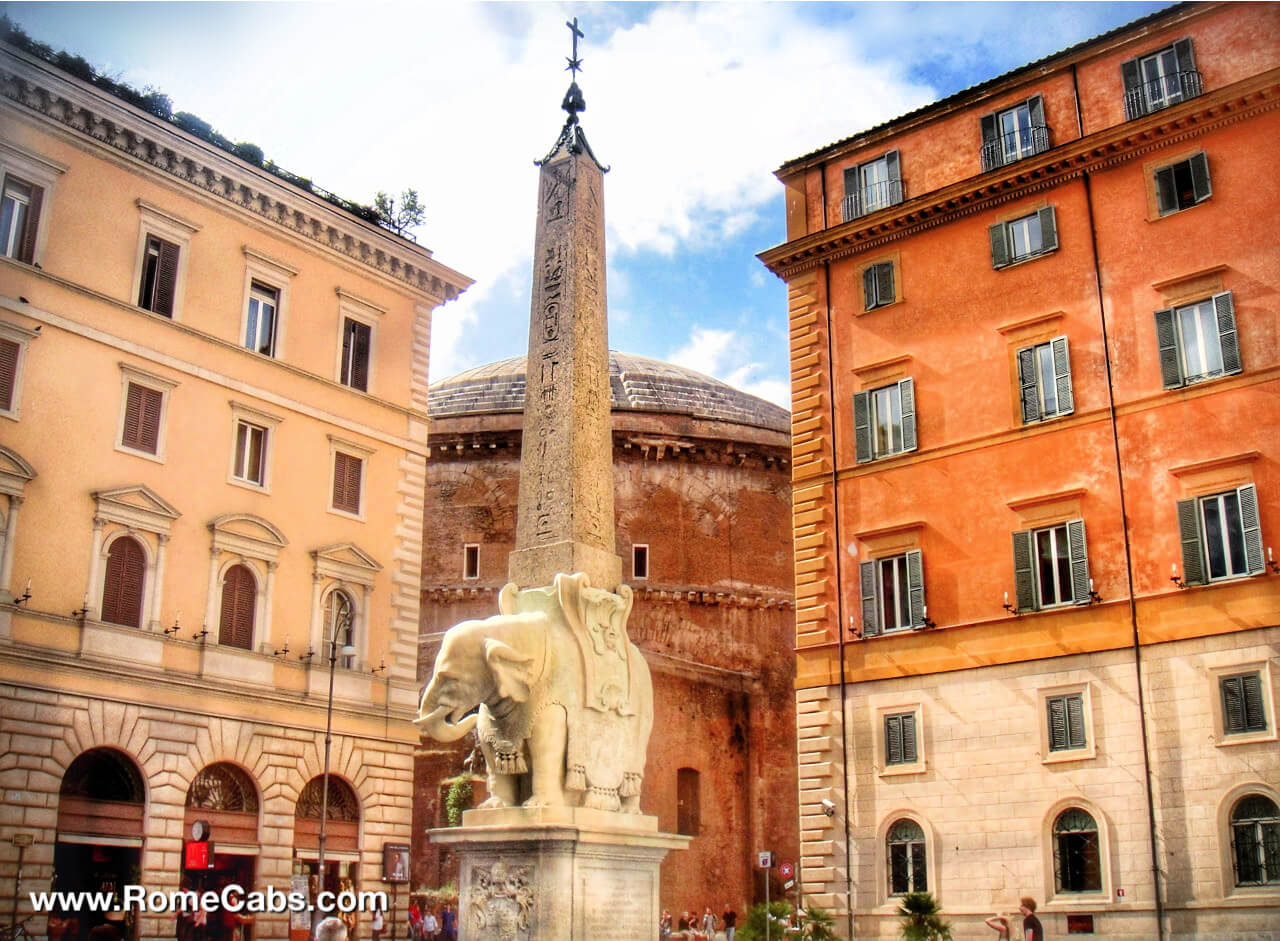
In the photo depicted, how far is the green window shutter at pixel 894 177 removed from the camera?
23.1 metres

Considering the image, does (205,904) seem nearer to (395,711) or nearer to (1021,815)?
(395,711)

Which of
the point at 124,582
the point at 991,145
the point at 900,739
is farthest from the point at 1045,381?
the point at 124,582

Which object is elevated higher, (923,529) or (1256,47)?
(1256,47)

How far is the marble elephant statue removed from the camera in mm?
9328

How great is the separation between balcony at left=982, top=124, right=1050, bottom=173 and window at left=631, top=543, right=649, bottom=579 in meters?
15.1

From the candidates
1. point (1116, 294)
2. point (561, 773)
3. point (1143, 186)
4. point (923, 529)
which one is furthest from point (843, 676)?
point (561, 773)

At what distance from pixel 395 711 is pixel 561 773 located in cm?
1669

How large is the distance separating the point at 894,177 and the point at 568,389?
13.9 m

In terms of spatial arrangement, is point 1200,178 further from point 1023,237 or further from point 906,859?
point 906,859

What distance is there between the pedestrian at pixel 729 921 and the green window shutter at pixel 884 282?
12.8 meters

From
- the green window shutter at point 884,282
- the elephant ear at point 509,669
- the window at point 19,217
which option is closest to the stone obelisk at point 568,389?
the elephant ear at point 509,669

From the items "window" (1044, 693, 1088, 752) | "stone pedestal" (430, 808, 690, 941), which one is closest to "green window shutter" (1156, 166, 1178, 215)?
"window" (1044, 693, 1088, 752)

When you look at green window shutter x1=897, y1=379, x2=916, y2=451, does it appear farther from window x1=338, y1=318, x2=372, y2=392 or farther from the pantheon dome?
window x1=338, y1=318, x2=372, y2=392

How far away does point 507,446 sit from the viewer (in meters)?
34.6
